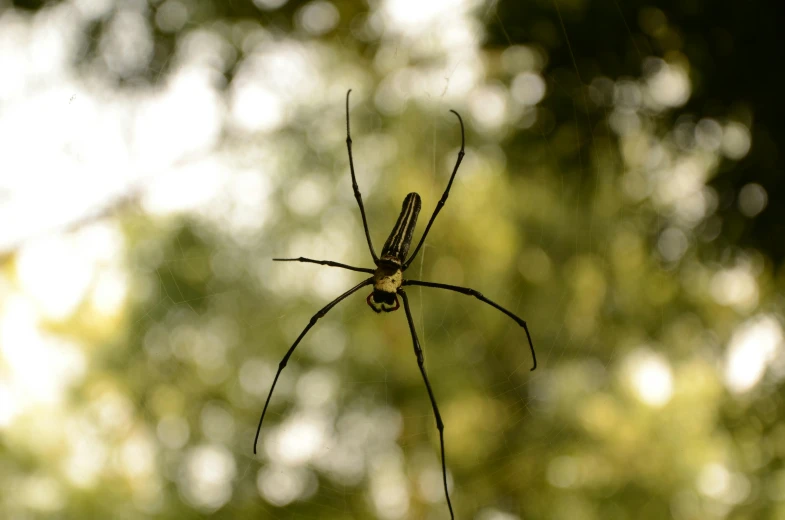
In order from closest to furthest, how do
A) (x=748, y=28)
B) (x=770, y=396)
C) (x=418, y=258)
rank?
(x=748, y=28), (x=770, y=396), (x=418, y=258)

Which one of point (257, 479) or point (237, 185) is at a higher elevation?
point (237, 185)

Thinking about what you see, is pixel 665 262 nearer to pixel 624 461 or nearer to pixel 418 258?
pixel 624 461

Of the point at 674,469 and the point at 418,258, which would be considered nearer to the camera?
the point at 674,469

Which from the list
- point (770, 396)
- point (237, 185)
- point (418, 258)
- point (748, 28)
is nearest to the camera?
point (748, 28)

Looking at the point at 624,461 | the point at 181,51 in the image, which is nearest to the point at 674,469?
the point at 624,461

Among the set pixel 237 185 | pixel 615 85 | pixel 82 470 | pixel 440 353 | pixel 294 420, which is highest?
pixel 615 85

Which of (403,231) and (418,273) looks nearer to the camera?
(403,231)
